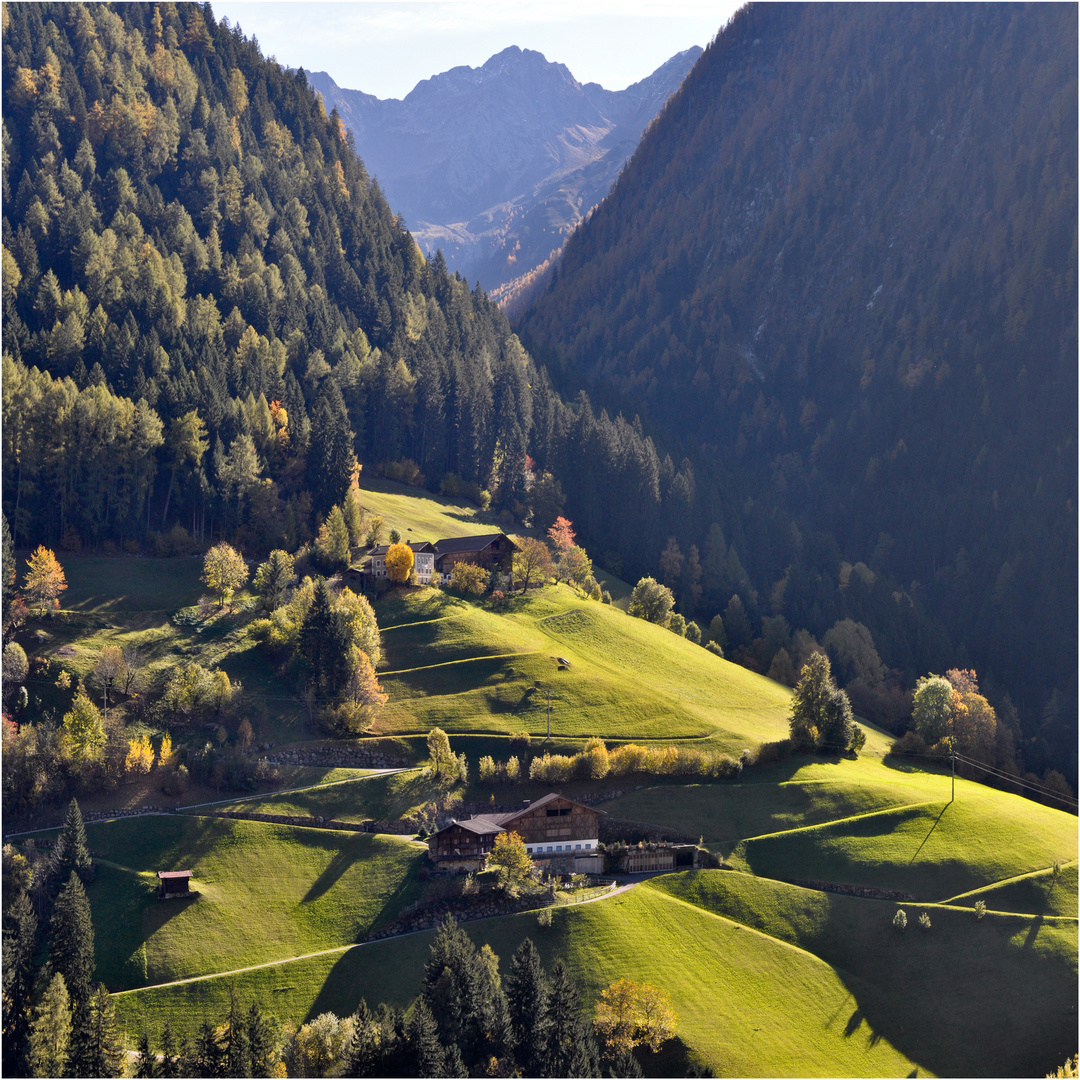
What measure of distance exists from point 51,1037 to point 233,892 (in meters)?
18.1

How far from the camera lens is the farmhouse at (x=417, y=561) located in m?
133

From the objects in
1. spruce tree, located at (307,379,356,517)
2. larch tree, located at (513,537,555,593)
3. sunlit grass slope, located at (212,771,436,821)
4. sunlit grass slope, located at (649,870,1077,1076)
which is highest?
spruce tree, located at (307,379,356,517)

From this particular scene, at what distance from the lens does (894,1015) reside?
8175cm

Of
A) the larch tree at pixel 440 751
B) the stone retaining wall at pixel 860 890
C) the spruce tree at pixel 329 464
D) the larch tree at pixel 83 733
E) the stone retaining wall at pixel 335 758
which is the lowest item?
A: the stone retaining wall at pixel 860 890

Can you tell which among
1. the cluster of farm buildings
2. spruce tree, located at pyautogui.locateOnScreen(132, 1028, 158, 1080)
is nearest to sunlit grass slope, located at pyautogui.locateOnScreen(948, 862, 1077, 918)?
spruce tree, located at pyautogui.locateOnScreen(132, 1028, 158, 1080)

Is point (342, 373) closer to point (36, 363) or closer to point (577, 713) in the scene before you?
point (36, 363)

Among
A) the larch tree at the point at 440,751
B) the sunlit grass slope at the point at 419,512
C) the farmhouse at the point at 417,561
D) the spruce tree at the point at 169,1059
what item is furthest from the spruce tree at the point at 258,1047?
the sunlit grass slope at the point at 419,512

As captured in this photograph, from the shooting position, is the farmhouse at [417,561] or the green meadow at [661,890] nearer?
the green meadow at [661,890]

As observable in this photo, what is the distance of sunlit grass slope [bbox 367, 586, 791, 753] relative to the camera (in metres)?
111

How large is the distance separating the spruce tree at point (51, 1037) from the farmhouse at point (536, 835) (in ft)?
100

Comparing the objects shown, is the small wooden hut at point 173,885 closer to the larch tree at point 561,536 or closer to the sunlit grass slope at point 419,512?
the sunlit grass slope at point 419,512

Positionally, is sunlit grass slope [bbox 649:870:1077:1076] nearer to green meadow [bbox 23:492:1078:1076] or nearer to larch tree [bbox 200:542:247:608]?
green meadow [bbox 23:492:1078:1076]

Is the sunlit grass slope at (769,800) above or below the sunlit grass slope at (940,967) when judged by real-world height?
above

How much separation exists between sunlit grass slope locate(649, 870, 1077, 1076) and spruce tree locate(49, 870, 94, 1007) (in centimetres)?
4621
